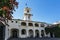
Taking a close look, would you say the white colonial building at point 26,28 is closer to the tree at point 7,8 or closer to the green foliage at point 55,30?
the green foliage at point 55,30

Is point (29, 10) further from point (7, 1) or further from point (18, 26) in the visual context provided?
point (7, 1)

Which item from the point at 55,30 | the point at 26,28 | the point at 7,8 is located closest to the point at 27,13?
the point at 26,28

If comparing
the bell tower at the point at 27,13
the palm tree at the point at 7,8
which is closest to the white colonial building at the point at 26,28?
the bell tower at the point at 27,13

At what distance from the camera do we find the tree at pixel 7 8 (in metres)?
9.94

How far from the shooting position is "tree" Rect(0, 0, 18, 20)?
9938 mm

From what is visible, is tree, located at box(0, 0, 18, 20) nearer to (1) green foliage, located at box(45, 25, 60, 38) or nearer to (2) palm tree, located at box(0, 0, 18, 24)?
(2) palm tree, located at box(0, 0, 18, 24)

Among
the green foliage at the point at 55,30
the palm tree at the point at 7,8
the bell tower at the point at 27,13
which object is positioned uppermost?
the palm tree at the point at 7,8

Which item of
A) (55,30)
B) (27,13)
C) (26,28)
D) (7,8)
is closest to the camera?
(7,8)

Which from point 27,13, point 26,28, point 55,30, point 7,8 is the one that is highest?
point 7,8

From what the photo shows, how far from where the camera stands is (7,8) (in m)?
10.2

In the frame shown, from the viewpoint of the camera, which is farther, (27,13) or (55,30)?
(27,13)

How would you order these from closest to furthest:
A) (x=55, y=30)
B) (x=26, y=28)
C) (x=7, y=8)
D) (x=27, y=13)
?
(x=7, y=8) → (x=26, y=28) → (x=55, y=30) → (x=27, y=13)

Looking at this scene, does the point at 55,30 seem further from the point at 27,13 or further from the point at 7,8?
the point at 7,8

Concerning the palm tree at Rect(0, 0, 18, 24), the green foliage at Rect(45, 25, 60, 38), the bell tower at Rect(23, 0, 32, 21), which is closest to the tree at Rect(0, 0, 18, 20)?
the palm tree at Rect(0, 0, 18, 24)
